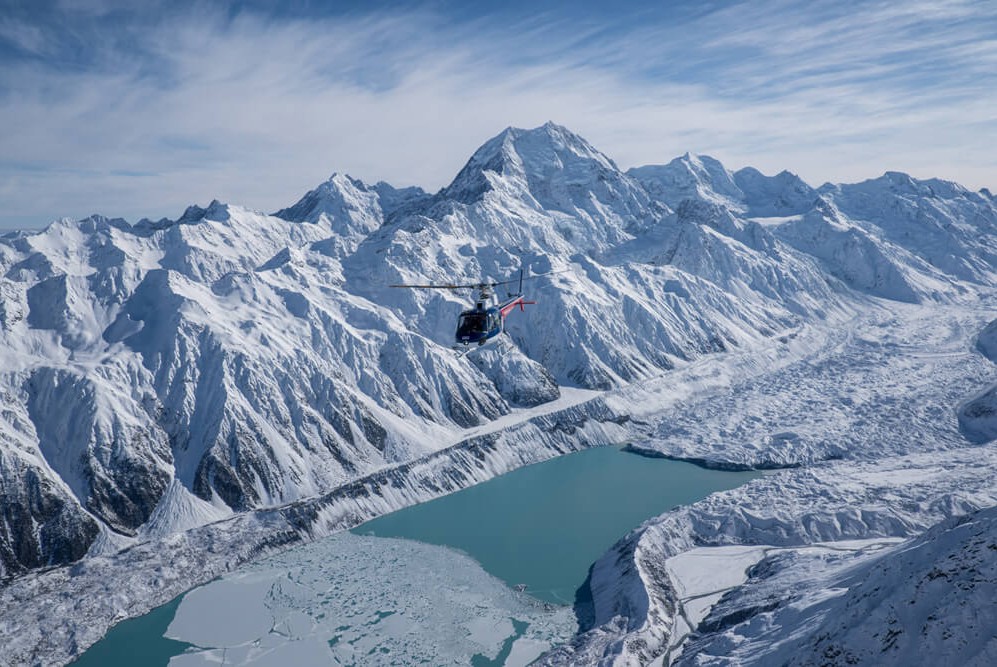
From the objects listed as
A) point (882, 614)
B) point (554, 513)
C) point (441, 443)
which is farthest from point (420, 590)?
point (882, 614)

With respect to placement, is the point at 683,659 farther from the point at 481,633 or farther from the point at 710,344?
the point at 710,344

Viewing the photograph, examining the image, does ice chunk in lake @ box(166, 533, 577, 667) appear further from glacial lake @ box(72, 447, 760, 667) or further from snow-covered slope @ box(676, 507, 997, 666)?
snow-covered slope @ box(676, 507, 997, 666)

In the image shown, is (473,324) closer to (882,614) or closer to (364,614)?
(364,614)

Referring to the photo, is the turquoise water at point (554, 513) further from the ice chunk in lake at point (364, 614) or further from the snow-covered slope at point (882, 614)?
the snow-covered slope at point (882, 614)

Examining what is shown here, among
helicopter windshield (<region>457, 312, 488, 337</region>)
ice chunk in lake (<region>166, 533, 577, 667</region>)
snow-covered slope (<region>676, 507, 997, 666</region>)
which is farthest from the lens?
helicopter windshield (<region>457, 312, 488, 337</region>)

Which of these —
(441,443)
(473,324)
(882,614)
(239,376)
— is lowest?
(441,443)

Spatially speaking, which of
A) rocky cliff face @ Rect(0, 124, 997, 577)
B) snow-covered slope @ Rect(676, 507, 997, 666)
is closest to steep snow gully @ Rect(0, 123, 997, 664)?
snow-covered slope @ Rect(676, 507, 997, 666)

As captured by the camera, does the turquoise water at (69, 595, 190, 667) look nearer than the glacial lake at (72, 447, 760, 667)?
No
